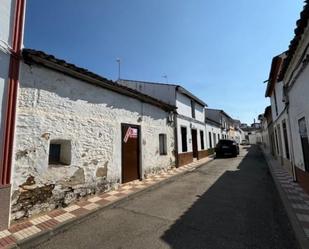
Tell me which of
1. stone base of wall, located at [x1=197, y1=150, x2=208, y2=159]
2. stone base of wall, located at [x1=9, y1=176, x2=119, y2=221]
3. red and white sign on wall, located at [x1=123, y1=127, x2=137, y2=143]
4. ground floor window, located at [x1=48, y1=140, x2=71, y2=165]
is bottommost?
stone base of wall, located at [x1=9, y1=176, x2=119, y2=221]

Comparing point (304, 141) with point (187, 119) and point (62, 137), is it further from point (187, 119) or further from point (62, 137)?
point (187, 119)

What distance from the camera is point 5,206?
139 inches

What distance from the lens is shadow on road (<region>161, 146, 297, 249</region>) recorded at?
10.5 ft

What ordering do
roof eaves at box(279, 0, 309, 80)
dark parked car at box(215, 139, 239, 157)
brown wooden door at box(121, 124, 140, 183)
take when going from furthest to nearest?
dark parked car at box(215, 139, 239, 157)
brown wooden door at box(121, 124, 140, 183)
roof eaves at box(279, 0, 309, 80)

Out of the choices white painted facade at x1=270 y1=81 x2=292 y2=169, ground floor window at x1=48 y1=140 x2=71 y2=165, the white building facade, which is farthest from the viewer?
the white building facade

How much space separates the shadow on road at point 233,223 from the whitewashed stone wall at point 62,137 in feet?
9.29

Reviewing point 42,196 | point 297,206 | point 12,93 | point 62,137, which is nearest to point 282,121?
point 297,206

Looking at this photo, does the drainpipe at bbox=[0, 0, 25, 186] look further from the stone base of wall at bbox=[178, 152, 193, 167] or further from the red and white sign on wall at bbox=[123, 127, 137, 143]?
the stone base of wall at bbox=[178, 152, 193, 167]

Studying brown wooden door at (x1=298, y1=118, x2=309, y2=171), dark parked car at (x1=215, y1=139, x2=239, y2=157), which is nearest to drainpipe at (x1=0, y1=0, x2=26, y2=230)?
brown wooden door at (x1=298, y1=118, x2=309, y2=171)

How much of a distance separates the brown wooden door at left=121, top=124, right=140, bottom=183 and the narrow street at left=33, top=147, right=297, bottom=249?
4.76 ft

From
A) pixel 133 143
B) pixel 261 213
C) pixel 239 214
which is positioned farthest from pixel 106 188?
pixel 261 213


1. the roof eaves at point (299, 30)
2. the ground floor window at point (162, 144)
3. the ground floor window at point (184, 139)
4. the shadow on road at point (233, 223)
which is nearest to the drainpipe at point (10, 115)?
the shadow on road at point (233, 223)

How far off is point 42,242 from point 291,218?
15.8ft

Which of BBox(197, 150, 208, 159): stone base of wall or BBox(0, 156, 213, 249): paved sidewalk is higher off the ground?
BBox(197, 150, 208, 159): stone base of wall
